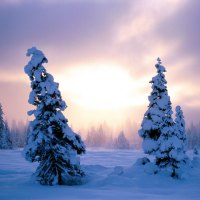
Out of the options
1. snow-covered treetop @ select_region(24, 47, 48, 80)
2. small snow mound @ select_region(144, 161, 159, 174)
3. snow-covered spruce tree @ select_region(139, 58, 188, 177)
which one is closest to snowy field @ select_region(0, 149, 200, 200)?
small snow mound @ select_region(144, 161, 159, 174)

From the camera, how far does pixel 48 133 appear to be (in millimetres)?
24641

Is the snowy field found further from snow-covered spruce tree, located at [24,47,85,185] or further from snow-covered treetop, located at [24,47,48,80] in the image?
snow-covered treetop, located at [24,47,48,80]

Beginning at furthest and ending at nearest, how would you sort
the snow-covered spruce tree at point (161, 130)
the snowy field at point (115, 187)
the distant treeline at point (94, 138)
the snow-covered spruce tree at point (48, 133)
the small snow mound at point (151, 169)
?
the distant treeline at point (94, 138) < the small snow mound at point (151, 169) < the snow-covered spruce tree at point (161, 130) < the snow-covered spruce tree at point (48, 133) < the snowy field at point (115, 187)

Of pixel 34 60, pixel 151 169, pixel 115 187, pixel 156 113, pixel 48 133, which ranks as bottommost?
pixel 115 187

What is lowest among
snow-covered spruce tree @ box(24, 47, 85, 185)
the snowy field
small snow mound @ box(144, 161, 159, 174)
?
the snowy field

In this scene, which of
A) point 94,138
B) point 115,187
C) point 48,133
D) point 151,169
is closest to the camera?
point 115,187

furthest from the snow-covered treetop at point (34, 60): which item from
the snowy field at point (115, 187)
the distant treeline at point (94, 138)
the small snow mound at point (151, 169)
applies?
the distant treeline at point (94, 138)

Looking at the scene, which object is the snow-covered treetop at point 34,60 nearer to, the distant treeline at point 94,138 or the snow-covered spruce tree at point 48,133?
the snow-covered spruce tree at point 48,133

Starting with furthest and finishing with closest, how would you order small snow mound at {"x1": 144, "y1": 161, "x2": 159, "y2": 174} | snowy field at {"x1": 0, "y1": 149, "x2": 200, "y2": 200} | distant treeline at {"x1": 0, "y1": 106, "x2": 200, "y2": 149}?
1. distant treeline at {"x1": 0, "y1": 106, "x2": 200, "y2": 149}
2. small snow mound at {"x1": 144, "y1": 161, "x2": 159, "y2": 174}
3. snowy field at {"x1": 0, "y1": 149, "x2": 200, "y2": 200}

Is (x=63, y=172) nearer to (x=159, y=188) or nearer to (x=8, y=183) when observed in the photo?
(x=8, y=183)

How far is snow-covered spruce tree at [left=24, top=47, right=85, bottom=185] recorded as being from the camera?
79.8ft

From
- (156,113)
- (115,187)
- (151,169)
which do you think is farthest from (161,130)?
(115,187)

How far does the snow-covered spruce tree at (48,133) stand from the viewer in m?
24.3

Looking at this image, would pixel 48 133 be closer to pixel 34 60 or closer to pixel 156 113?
pixel 34 60
